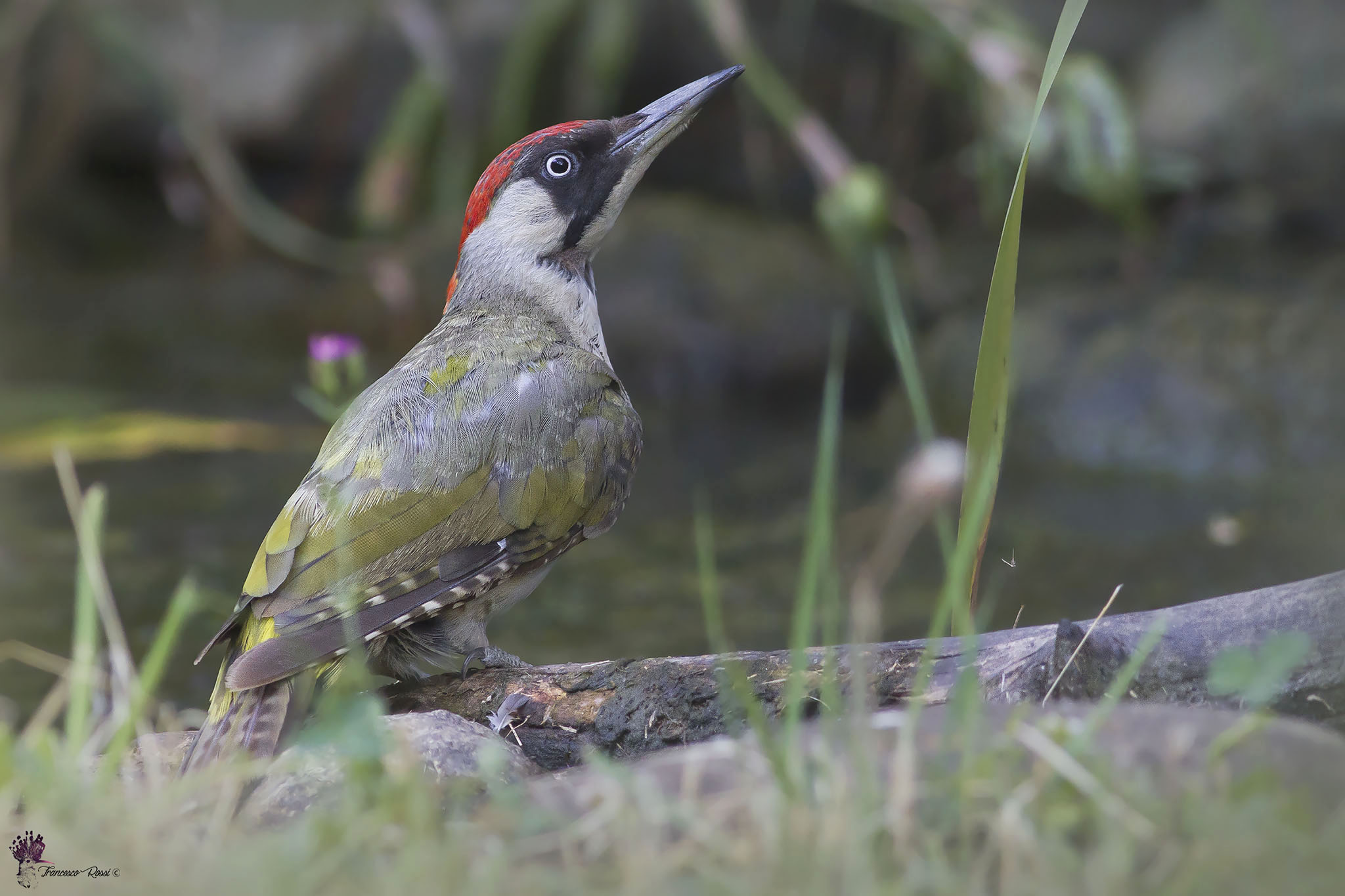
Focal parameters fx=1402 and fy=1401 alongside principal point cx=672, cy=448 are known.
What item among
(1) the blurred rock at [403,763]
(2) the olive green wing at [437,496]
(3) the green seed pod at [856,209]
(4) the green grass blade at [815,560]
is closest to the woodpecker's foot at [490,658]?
(2) the olive green wing at [437,496]

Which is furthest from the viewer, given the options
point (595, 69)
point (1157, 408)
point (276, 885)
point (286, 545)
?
point (595, 69)

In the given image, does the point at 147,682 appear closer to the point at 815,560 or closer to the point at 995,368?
the point at 815,560

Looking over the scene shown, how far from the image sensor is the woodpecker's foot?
3199mm

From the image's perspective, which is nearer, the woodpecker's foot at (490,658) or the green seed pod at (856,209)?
the woodpecker's foot at (490,658)

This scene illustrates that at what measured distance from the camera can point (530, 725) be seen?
111 inches

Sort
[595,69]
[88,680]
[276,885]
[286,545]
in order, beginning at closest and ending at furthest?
[276,885]
[88,680]
[286,545]
[595,69]

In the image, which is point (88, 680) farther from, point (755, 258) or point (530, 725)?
point (755, 258)

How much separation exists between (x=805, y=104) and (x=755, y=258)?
214cm

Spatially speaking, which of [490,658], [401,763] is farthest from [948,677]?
[490,658]

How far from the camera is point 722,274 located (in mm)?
8477

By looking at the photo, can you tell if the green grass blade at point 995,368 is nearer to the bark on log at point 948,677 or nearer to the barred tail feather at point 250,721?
the bark on log at point 948,677

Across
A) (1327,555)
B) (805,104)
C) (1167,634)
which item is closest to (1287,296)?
(1327,555)

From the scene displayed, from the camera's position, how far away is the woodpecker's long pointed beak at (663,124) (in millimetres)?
3934

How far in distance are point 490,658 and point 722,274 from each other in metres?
5.47
